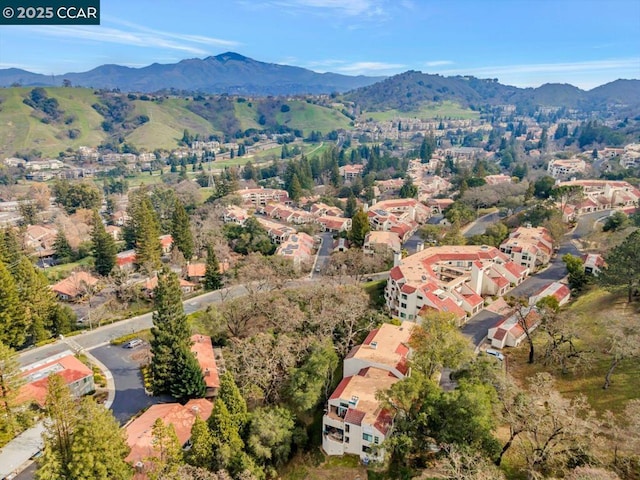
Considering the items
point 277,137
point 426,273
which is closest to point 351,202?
point 426,273

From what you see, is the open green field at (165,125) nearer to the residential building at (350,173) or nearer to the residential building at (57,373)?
the residential building at (350,173)

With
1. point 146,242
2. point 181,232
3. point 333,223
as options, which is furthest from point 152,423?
point 333,223

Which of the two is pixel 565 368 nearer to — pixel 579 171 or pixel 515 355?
pixel 515 355

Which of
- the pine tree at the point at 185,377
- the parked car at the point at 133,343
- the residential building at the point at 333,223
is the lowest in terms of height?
the parked car at the point at 133,343

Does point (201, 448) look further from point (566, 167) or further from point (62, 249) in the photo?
point (566, 167)

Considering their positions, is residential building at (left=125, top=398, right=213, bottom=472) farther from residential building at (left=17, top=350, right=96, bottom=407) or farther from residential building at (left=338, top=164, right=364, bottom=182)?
residential building at (left=338, top=164, right=364, bottom=182)

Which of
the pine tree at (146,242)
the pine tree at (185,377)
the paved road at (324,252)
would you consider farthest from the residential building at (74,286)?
the paved road at (324,252)
